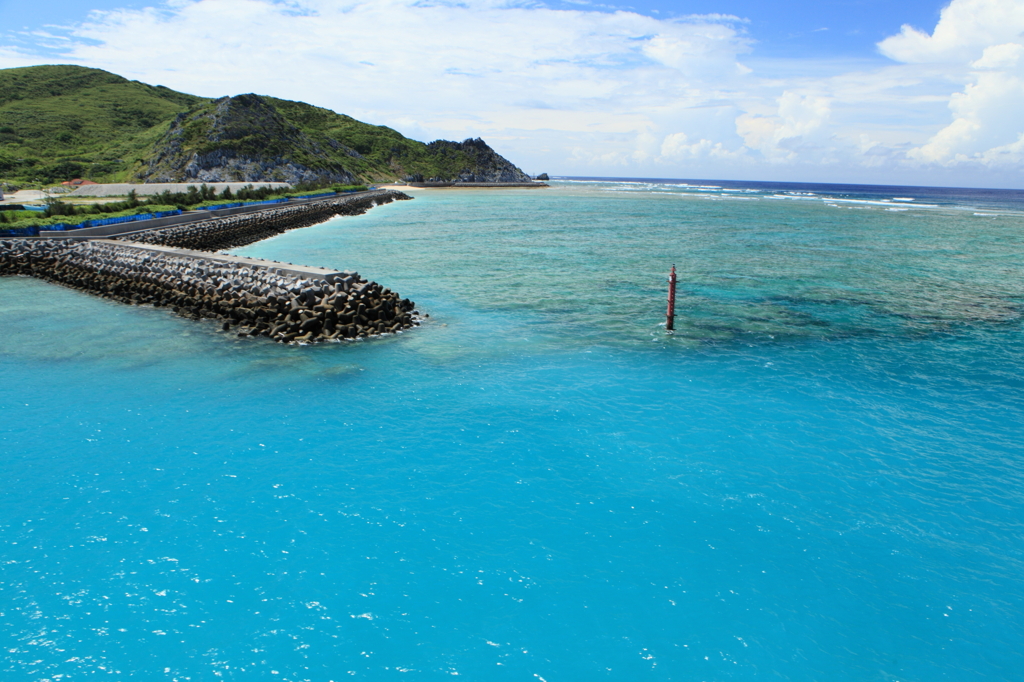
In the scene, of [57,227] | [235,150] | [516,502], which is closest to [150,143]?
[235,150]

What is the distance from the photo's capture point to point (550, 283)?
3062 cm

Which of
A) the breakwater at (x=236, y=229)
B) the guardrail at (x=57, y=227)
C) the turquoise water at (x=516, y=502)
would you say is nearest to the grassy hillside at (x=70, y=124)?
the breakwater at (x=236, y=229)

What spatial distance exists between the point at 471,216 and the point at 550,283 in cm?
4900

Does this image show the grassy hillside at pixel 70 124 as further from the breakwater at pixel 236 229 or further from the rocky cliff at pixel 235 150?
the breakwater at pixel 236 229

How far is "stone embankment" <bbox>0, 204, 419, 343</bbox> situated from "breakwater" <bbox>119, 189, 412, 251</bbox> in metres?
4.75

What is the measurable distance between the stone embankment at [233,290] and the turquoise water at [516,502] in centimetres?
136

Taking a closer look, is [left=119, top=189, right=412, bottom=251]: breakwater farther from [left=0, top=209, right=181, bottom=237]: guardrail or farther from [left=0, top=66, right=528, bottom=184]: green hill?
[left=0, top=66, right=528, bottom=184]: green hill

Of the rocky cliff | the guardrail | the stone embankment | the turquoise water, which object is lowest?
the turquoise water

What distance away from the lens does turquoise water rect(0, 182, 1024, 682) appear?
7043 mm

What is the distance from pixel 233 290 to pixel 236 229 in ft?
82.4

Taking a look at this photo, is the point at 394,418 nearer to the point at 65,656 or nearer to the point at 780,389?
the point at 65,656

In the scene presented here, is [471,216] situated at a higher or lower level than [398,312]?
higher

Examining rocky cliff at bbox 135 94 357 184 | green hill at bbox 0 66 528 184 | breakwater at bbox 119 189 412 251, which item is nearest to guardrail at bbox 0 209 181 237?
breakwater at bbox 119 189 412 251

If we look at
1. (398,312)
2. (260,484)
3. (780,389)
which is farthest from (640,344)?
(260,484)
